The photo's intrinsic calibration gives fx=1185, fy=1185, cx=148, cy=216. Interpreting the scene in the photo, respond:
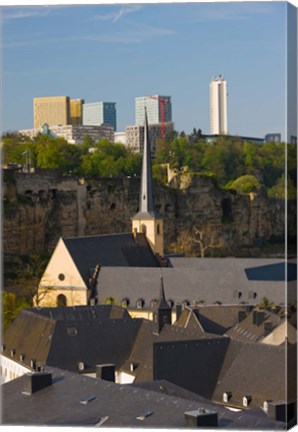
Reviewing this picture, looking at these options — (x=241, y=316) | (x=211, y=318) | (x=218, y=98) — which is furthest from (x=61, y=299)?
(x=241, y=316)

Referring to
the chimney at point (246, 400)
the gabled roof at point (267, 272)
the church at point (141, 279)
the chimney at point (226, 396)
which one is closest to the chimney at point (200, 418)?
the chimney at point (246, 400)

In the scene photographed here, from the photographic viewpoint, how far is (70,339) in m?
22.0

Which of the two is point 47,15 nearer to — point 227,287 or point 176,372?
point 176,372

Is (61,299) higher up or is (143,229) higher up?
(143,229)

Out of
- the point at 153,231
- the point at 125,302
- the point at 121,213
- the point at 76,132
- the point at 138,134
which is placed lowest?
the point at 125,302

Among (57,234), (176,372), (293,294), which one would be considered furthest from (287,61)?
(57,234)

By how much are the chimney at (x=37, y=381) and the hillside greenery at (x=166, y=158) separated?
2830 cm

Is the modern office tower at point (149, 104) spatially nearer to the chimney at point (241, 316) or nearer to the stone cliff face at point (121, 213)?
the chimney at point (241, 316)

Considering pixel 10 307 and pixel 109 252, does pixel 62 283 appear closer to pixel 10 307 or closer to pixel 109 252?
pixel 109 252

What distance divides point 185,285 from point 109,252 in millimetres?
3663

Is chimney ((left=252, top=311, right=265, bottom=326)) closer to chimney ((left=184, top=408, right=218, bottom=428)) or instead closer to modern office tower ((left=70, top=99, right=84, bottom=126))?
modern office tower ((left=70, top=99, right=84, bottom=126))

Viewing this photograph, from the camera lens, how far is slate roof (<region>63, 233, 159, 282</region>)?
31.9 metres

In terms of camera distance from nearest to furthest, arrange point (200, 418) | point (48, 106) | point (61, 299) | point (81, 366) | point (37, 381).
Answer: point (200, 418), point (37, 381), point (81, 366), point (48, 106), point (61, 299)

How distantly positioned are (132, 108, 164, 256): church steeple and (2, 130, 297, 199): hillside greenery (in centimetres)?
574
